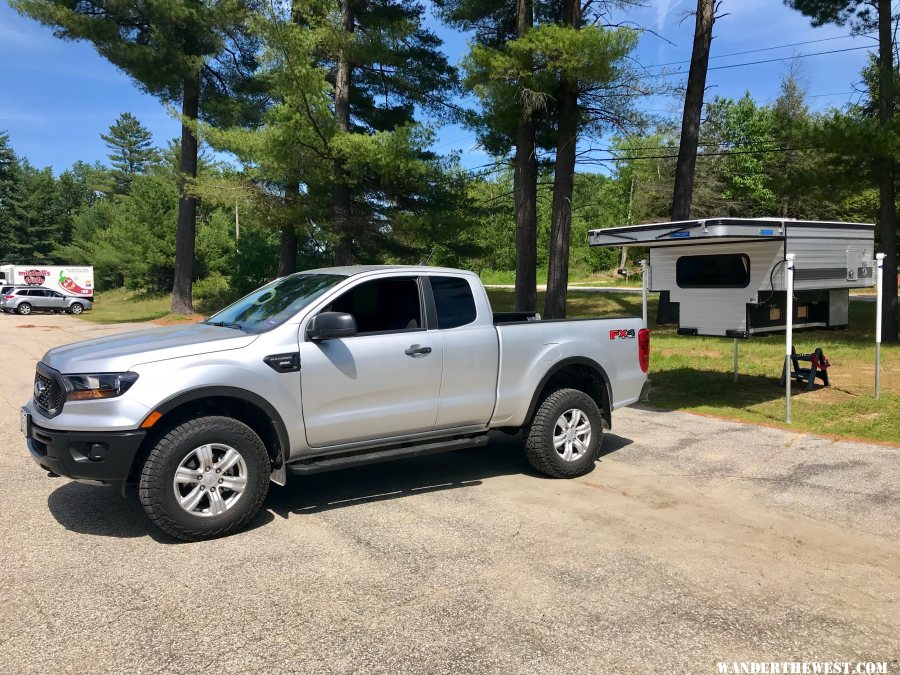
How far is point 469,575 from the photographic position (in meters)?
4.21

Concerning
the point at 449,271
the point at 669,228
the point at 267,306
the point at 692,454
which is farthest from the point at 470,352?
the point at 669,228

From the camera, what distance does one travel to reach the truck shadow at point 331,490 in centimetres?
502

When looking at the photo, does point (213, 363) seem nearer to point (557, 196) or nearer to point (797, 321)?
point (797, 321)

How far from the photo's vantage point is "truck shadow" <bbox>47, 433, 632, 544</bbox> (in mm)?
5023

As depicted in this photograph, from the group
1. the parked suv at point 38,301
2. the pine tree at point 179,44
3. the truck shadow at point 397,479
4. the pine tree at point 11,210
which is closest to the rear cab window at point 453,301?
the truck shadow at point 397,479

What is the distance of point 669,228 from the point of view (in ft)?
28.2

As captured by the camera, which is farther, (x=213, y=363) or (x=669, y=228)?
(x=669, y=228)

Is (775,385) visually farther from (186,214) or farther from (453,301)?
(186,214)

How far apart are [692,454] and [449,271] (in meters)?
3.36

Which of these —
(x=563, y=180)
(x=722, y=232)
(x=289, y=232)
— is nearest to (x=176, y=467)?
(x=722, y=232)

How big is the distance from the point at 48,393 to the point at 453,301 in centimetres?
308

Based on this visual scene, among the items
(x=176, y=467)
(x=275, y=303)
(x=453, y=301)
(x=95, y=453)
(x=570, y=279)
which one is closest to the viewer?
(x=95, y=453)

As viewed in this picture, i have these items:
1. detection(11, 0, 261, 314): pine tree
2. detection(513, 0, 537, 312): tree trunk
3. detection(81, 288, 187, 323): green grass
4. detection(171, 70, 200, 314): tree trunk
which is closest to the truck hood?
detection(513, 0, 537, 312): tree trunk

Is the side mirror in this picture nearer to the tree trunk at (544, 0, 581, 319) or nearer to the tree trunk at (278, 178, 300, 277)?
the tree trunk at (544, 0, 581, 319)
